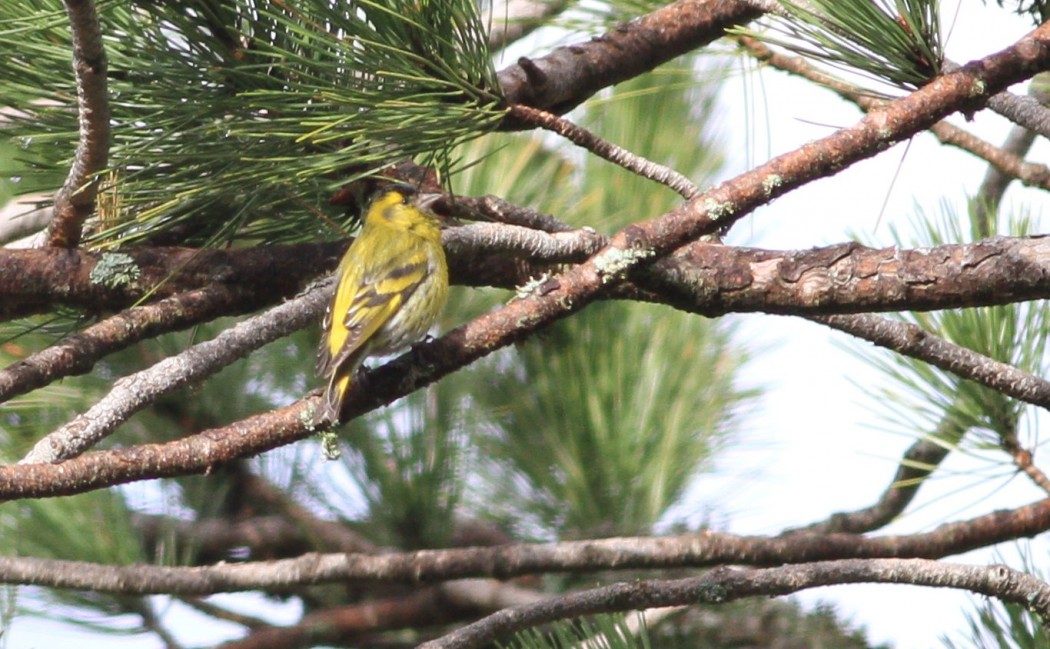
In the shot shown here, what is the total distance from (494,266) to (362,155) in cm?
34

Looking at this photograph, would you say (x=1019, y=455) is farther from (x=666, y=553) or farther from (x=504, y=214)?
(x=504, y=214)

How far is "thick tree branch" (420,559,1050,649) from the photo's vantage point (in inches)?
65.2

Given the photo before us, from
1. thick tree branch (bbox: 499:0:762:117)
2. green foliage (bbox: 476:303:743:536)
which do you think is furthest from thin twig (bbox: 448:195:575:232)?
green foliage (bbox: 476:303:743:536)

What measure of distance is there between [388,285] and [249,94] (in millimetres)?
1005

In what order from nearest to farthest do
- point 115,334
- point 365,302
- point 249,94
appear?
point 249,94 → point 115,334 → point 365,302

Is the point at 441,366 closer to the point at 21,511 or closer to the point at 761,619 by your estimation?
the point at 761,619

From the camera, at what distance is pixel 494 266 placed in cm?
204

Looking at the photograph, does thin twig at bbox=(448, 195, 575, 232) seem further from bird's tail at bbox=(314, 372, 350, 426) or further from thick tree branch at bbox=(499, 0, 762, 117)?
bird's tail at bbox=(314, 372, 350, 426)

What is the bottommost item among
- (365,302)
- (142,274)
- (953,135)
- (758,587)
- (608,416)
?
(608,416)

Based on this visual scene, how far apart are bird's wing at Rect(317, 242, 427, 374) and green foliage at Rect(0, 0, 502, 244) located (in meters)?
0.37

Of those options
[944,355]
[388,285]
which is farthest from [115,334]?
[944,355]

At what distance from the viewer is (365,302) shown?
2.58m

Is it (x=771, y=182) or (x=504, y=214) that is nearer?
(x=771, y=182)

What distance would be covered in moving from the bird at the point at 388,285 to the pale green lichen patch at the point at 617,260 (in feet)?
2.32
